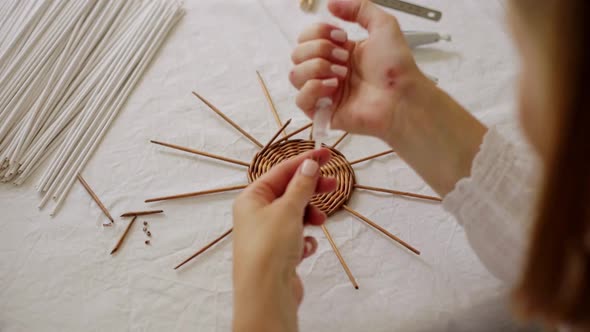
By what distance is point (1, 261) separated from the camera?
902 mm

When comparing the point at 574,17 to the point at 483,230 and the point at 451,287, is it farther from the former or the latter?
the point at 451,287

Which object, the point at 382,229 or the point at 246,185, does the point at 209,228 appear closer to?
the point at 246,185

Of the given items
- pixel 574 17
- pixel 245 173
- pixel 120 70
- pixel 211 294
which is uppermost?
pixel 574 17

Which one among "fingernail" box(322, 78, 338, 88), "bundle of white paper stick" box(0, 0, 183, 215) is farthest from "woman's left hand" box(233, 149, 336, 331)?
"bundle of white paper stick" box(0, 0, 183, 215)

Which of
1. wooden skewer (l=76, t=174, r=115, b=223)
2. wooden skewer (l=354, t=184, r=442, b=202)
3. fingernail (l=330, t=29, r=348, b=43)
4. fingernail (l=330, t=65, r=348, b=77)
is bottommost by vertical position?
wooden skewer (l=76, t=174, r=115, b=223)

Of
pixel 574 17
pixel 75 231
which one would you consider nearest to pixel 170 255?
pixel 75 231

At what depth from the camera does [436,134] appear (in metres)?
0.83

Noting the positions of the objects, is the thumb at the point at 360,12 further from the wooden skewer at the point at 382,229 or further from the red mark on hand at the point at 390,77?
the wooden skewer at the point at 382,229

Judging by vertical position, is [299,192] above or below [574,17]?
below

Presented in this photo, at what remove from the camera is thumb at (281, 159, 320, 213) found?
2.27 ft

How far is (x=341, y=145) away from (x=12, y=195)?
72 cm

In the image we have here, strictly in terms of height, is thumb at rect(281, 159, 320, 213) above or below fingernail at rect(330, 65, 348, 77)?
below

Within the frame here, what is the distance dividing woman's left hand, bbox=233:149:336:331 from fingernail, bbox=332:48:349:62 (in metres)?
0.21

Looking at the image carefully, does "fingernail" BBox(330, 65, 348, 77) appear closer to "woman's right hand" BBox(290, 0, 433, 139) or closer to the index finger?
"woman's right hand" BBox(290, 0, 433, 139)
